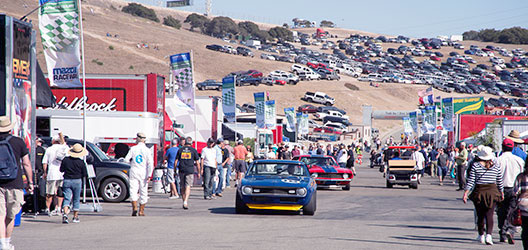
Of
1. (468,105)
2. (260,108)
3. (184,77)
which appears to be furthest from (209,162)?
(468,105)

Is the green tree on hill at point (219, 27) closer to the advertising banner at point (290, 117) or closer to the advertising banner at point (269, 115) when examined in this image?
the advertising banner at point (290, 117)

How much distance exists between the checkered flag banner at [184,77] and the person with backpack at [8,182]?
18.8 m

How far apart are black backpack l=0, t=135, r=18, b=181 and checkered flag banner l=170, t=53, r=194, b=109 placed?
62.6 feet

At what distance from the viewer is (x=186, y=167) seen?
1789cm

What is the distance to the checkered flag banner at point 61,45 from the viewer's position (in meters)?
17.8

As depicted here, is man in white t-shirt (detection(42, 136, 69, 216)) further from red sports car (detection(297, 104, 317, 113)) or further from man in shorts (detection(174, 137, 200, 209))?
red sports car (detection(297, 104, 317, 113))

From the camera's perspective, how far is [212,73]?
338 feet

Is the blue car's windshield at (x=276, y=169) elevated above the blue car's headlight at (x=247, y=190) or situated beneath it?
elevated above

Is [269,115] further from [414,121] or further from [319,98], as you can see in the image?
[319,98]

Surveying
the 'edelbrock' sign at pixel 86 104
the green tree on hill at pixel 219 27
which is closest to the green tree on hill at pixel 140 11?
the green tree on hill at pixel 219 27

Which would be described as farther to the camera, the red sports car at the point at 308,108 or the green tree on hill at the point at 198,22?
the green tree on hill at the point at 198,22

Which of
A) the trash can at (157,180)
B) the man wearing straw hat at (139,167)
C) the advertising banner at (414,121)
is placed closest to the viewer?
the man wearing straw hat at (139,167)

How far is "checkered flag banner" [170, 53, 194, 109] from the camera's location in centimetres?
2856

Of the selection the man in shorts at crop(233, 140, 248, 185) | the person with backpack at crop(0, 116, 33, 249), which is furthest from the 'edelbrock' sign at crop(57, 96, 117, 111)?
the person with backpack at crop(0, 116, 33, 249)
